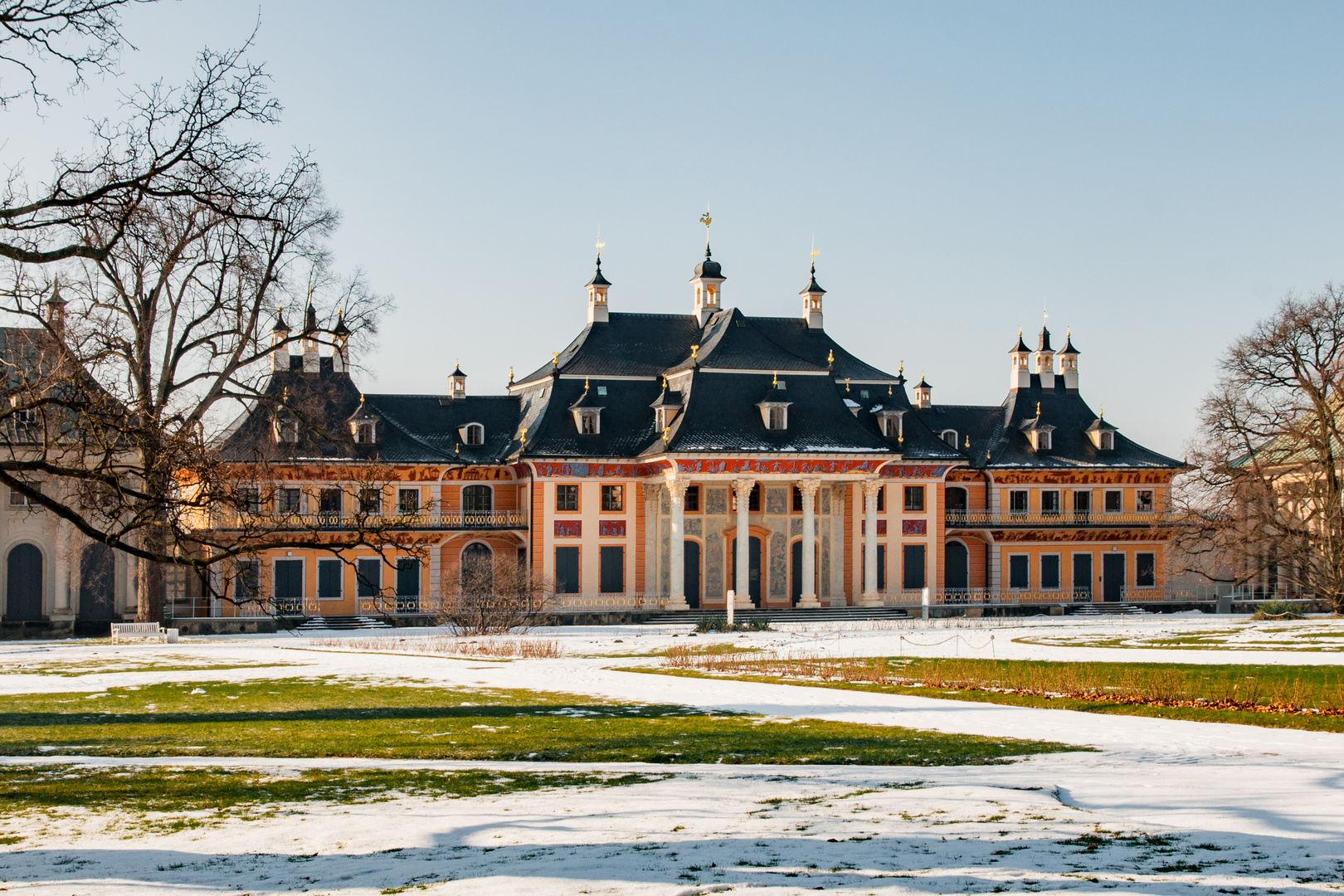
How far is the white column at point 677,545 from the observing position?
49.8 meters

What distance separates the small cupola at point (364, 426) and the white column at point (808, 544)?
16565 mm

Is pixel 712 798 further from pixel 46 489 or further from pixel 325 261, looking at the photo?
pixel 46 489

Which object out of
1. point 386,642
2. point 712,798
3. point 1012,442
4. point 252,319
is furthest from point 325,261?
point 1012,442

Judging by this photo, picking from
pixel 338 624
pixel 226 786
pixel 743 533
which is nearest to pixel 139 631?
pixel 338 624

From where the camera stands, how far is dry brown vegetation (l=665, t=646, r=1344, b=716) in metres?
21.1

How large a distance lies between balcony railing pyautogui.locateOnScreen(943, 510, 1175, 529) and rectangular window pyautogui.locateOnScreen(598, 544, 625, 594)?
1472cm

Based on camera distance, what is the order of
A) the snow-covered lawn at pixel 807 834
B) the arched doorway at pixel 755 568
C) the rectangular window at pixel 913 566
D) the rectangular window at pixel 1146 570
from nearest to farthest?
the snow-covered lawn at pixel 807 834 → the arched doorway at pixel 755 568 → the rectangular window at pixel 913 566 → the rectangular window at pixel 1146 570

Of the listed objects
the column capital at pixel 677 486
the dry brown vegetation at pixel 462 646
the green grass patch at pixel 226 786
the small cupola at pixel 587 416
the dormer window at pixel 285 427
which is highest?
the small cupola at pixel 587 416

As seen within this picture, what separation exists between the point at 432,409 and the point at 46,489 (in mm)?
15064

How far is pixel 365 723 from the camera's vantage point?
18922 mm

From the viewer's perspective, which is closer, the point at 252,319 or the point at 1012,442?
the point at 252,319

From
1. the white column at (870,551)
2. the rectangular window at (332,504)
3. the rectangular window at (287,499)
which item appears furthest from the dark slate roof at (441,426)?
the white column at (870,551)

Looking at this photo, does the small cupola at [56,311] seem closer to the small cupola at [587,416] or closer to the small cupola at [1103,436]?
the small cupola at [587,416]

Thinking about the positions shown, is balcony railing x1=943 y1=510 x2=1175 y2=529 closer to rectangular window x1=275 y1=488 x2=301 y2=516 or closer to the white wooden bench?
rectangular window x1=275 y1=488 x2=301 y2=516
